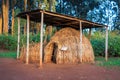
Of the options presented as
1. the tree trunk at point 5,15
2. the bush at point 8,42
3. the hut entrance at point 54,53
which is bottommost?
the hut entrance at point 54,53

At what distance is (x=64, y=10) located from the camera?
4834cm

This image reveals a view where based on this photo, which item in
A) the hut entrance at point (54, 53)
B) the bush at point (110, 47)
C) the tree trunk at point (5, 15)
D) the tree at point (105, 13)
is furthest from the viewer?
the tree at point (105, 13)

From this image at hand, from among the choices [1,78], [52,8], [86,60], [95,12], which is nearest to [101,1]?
[95,12]

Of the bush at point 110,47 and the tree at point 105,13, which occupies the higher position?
the tree at point 105,13

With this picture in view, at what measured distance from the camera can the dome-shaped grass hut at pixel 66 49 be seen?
613 inches

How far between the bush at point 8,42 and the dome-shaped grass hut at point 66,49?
35.3ft

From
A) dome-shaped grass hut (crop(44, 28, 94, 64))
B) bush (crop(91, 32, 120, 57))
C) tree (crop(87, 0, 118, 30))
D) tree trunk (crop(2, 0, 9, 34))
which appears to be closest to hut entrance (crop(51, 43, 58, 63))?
dome-shaped grass hut (crop(44, 28, 94, 64))

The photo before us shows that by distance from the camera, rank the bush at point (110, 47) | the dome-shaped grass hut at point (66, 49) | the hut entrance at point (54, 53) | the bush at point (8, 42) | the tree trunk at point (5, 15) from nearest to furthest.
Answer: the dome-shaped grass hut at point (66, 49) → the hut entrance at point (54, 53) → the bush at point (110, 47) → the bush at point (8, 42) → the tree trunk at point (5, 15)

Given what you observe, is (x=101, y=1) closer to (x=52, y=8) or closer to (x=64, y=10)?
(x=64, y=10)

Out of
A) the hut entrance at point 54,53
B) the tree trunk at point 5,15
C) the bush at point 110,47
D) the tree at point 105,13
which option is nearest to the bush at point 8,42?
the tree trunk at point 5,15

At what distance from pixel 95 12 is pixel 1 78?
40635 millimetres

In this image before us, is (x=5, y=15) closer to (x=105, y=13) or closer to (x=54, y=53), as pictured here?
(x=54, y=53)

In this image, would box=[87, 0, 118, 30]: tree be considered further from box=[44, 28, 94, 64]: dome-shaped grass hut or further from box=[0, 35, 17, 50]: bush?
box=[44, 28, 94, 64]: dome-shaped grass hut

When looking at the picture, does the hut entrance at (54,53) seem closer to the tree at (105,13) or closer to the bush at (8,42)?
the bush at (8,42)
